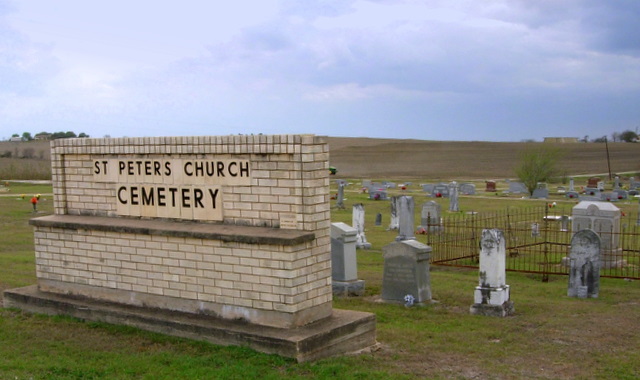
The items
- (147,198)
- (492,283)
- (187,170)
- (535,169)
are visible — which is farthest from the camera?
(535,169)

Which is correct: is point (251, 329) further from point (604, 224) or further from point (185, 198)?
point (604, 224)

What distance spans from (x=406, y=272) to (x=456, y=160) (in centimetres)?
8117

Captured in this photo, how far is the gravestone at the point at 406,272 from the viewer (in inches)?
488

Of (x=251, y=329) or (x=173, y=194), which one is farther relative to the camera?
(x=173, y=194)

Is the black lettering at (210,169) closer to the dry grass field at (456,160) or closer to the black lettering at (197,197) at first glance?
the black lettering at (197,197)

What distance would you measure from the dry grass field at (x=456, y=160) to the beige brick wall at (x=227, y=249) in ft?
184

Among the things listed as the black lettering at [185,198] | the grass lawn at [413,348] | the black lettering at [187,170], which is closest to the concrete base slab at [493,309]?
the grass lawn at [413,348]

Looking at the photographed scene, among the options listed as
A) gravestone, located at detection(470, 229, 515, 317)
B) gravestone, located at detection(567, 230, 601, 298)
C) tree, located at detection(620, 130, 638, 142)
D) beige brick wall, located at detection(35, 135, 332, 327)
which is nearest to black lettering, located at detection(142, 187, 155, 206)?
beige brick wall, located at detection(35, 135, 332, 327)

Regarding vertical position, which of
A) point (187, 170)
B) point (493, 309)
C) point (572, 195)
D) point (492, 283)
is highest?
point (187, 170)

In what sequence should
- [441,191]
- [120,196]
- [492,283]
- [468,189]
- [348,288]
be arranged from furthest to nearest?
[468,189]
[441,191]
[348,288]
[492,283]
[120,196]

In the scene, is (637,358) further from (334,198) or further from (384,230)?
(334,198)

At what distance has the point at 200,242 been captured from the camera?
9.34 m

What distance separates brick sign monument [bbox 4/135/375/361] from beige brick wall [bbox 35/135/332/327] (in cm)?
2

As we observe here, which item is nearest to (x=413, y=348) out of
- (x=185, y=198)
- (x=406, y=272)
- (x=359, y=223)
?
(x=406, y=272)
